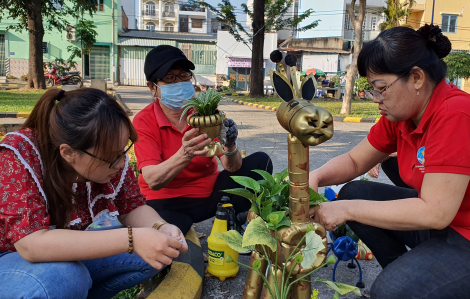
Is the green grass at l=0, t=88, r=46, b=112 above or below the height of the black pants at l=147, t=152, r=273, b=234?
above

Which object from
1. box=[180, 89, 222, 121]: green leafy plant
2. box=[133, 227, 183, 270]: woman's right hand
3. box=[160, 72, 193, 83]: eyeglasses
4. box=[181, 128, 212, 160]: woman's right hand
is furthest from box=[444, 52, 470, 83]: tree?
box=[133, 227, 183, 270]: woman's right hand

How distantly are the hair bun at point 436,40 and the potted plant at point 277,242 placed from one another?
2.62 feet

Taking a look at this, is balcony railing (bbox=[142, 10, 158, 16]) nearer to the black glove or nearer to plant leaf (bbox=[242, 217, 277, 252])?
the black glove

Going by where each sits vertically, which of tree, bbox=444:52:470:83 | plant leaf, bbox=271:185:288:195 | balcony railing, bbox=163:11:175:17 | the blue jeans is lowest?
the blue jeans

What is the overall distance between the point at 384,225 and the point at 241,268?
1.28 meters

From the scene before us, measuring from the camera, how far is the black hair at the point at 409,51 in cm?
162

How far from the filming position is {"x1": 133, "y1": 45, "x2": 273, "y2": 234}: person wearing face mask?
8.29 feet

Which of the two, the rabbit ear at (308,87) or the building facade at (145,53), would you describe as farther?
the building facade at (145,53)

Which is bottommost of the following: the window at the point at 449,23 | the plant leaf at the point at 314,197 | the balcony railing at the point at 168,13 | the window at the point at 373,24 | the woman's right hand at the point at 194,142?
the plant leaf at the point at 314,197

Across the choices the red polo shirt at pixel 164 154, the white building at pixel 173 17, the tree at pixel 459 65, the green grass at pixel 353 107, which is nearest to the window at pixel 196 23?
the white building at pixel 173 17

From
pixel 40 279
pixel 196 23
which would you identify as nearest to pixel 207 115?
pixel 40 279

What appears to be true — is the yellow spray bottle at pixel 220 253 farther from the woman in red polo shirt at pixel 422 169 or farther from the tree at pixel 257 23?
the tree at pixel 257 23

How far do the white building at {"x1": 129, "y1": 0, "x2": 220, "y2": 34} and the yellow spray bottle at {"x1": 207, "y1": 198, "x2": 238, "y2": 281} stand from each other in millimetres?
54464

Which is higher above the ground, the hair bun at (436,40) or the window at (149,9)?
the window at (149,9)
